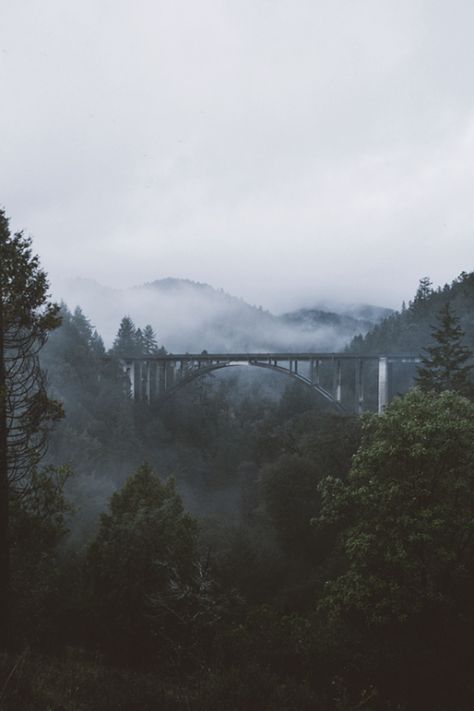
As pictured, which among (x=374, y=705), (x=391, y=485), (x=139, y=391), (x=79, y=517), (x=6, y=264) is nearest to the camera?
(x=374, y=705)

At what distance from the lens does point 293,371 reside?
49.2m

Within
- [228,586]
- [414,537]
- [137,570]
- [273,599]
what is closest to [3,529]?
[137,570]

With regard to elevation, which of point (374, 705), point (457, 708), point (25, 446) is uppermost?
point (25, 446)

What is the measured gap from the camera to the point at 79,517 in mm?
28906

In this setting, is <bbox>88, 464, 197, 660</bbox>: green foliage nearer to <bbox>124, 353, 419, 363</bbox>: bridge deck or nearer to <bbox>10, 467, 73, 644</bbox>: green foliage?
<bbox>10, 467, 73, 644</bbox>: green foliage

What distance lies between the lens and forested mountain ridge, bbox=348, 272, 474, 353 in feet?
197

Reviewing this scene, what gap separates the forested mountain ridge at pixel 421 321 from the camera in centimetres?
6015

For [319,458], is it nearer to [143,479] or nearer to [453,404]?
[143,479]

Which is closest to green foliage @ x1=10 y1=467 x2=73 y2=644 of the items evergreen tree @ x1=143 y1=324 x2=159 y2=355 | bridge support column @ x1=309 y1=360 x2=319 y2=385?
bridge support column @ x1=309 y1=360 x2=319 y2=385

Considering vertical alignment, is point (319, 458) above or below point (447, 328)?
below

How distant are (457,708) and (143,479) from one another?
14.6 metres

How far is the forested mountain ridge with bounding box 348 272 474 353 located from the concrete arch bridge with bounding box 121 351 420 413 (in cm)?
536

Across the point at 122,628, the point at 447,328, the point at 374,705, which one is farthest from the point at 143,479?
the point at 447,328

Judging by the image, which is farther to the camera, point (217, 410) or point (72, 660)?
point (217, 410)
